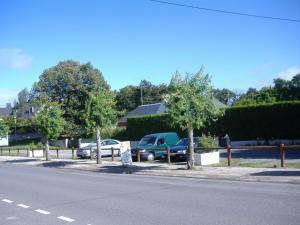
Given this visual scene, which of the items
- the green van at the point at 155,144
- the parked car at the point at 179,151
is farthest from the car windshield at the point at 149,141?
the parked car at the point at 179,151

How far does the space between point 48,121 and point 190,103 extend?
54.1ft

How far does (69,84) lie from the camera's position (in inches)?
2596

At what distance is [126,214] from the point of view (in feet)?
32.0

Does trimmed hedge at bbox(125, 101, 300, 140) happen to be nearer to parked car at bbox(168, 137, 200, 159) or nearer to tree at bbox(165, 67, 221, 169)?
parked car at bbox(168, 137, 200, 159)

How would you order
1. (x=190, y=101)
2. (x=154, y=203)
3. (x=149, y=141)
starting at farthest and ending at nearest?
1. (x=149, y=141)
2. (x=190, y=101)
3. (x=154, y=203)

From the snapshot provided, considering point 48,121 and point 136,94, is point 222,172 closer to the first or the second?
point 48,121

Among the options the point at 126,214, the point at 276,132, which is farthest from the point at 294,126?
the point at 126,214

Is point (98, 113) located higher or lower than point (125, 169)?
higher

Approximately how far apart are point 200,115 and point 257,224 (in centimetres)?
1265

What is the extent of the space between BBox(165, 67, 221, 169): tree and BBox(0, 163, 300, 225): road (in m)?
4.66

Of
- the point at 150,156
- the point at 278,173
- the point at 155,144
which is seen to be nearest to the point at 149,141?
the point at 155,144

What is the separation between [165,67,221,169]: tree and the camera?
796 inches

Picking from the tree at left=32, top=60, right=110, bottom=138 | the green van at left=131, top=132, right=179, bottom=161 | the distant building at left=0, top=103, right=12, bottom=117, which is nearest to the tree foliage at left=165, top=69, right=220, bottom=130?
the green van at left=131, top=132, right=179, bottom=161

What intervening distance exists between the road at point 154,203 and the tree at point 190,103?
466 cm
